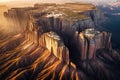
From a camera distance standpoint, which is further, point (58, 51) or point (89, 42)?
point (89, 42)

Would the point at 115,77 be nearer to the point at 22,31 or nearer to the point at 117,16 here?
the point at 22,31

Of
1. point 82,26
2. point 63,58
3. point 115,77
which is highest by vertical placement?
point 82,26

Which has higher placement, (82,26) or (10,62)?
(82,26)

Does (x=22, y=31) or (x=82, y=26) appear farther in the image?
(x=22, y=31)

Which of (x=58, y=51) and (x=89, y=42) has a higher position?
(x=89, y=42)

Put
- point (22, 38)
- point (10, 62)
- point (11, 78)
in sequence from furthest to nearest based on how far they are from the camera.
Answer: point (22, 38), point (10, 62), point (11, 78)

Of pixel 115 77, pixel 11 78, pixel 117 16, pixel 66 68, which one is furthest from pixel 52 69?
pixel 117 16

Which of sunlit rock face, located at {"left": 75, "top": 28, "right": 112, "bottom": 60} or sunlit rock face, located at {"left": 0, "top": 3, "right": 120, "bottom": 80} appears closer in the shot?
sunlit rock face, located at {"left": 0, "top": 3, "right": 120, "bottom": 80}

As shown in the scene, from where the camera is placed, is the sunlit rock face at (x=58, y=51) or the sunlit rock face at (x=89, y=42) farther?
the sunlit rock face at (x=89, y=42)
